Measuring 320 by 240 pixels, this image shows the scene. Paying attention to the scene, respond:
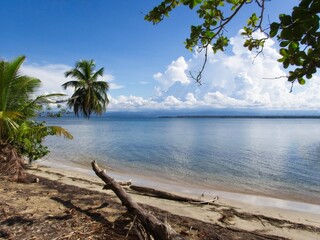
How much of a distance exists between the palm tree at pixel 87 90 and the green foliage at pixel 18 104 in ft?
24.0

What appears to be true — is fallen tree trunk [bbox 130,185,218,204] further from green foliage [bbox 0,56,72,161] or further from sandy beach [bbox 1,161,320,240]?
green foliage [bbox 0,56,72,161]

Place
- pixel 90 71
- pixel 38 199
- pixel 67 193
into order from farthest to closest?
pixel 90 71 < pixel 67 193 < pixel 38 199

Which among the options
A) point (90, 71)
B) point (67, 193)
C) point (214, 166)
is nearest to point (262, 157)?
point (214, 166)

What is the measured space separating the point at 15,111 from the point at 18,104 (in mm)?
411

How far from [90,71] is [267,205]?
15.7 meters

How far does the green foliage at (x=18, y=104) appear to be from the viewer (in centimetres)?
941

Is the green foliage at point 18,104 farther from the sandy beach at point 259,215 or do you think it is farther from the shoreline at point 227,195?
the shoreline at point 227,195

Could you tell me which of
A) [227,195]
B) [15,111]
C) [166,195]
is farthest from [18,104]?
[227,195]

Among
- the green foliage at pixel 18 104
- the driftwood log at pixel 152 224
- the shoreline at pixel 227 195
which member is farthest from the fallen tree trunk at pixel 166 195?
the green foliage at pixel 18 104

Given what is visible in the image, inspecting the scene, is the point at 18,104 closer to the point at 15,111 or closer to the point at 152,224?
the point at 15,111

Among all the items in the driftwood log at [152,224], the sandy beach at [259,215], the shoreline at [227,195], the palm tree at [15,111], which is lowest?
the shoreline at [227,195]

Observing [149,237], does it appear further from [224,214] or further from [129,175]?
[129,175]

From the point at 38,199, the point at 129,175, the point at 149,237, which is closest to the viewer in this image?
the point at 149,237

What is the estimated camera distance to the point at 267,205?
32.9 feet
